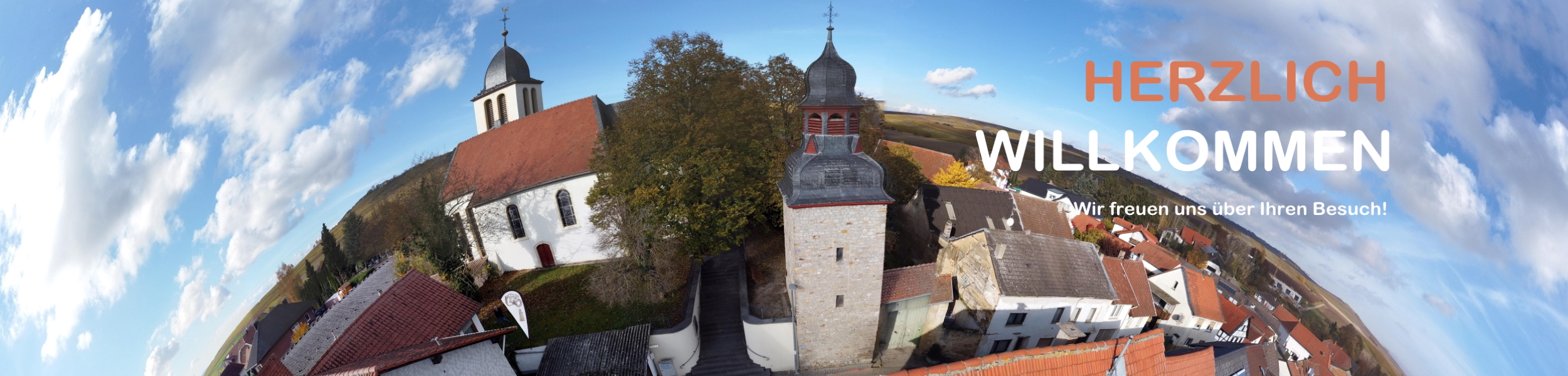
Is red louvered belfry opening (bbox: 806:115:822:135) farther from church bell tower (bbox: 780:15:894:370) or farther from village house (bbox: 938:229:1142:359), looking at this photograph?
village house (bbox: 938:229:1142:359)

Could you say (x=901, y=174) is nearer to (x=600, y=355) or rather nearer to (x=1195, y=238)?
(x=600, y=355)

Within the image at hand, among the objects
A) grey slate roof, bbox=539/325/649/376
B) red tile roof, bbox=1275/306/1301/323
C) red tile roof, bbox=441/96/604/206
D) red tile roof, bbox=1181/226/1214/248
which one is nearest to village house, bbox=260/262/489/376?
grey slate roof, bbox=539/325/649/376

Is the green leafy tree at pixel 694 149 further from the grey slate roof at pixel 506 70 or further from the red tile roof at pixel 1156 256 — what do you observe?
the red tile roof at pixel 1156 256

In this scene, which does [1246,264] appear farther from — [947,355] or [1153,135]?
[947,355]

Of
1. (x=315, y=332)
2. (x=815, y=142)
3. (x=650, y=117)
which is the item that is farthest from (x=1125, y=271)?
(x=315, y=332)

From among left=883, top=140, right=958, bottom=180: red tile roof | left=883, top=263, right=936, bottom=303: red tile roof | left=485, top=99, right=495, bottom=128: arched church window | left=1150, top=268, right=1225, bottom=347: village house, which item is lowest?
left=1150, top=268, right=1225, bottom=347: village house

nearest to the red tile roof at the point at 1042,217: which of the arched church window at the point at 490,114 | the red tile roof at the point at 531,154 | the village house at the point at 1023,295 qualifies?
the village house at the point at 1023,295

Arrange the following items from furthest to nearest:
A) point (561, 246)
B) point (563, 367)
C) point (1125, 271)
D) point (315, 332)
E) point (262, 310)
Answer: point (262, 310) < point (561, 246) < point (1125, 271) < point (315, 332) < point (563, 367)
